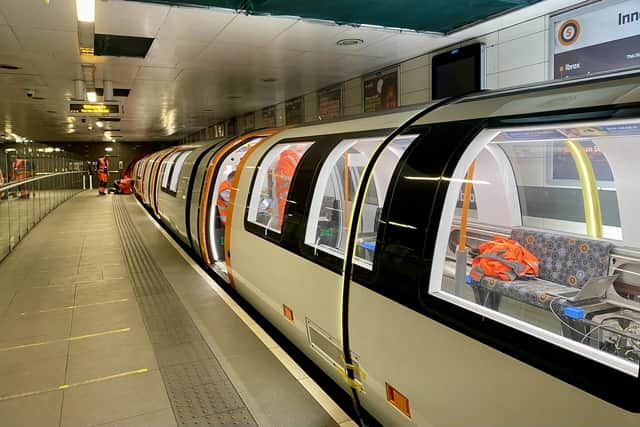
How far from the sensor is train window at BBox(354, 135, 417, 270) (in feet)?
8.65

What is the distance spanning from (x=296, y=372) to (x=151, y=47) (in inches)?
228

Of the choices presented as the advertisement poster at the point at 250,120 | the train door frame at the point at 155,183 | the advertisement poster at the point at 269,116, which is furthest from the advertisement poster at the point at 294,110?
the train door frame at the point at 155,183

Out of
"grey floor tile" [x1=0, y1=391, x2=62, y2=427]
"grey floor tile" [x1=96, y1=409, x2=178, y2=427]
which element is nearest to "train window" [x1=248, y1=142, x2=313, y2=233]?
"grey floor tile" [x1=96, y1=409, x2=178, y2=427]

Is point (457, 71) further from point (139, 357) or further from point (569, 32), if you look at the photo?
point (139, 357)

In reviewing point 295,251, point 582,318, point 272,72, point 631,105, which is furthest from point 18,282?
point 631,105

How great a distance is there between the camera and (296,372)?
10.8ft

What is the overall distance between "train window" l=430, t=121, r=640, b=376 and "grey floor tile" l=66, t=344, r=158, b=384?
2256 mm

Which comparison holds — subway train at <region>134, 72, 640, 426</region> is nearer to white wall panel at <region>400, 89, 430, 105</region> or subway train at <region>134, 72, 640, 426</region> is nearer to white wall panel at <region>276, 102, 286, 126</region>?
white wall panel at <region>400, 89, 430, 105</region>

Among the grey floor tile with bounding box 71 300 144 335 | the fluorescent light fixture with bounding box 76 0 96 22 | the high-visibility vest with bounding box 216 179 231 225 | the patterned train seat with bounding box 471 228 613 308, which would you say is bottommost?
the grey floor tile with bounding box 71 300 144 335

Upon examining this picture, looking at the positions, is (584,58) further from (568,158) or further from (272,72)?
(272,72)

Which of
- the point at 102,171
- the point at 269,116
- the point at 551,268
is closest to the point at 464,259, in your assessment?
the point at 551,268

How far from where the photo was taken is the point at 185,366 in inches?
136

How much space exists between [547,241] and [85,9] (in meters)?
4.71

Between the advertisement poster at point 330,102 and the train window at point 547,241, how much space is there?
6411 mm
